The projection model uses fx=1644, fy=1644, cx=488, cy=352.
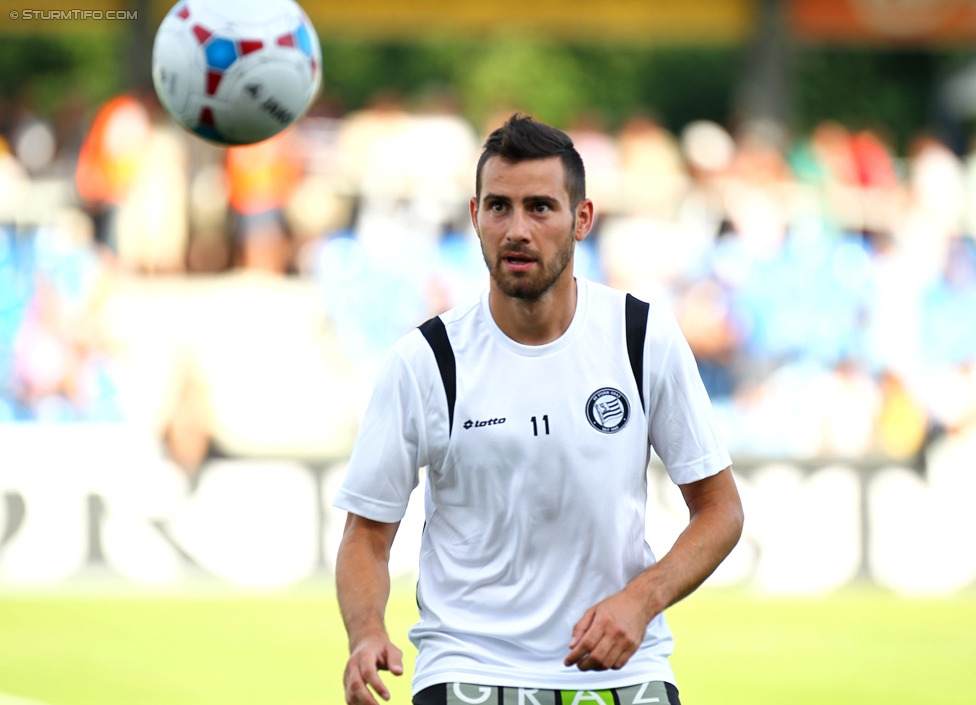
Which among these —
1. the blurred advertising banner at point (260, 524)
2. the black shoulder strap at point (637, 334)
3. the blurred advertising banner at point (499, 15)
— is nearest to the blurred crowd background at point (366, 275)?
the blurred advertising banner at point (260, 524)

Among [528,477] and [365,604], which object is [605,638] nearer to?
[528,477]

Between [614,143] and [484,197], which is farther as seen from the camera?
[614,143]

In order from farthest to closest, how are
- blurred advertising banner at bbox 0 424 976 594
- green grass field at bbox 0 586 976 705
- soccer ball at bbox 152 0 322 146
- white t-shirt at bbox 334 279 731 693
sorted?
1. blurred advertising banner at bbox 0 424 976 594
2. green grass field at bbox 0 586 976 705
3. soccer ball at bbox 152 0 322 146
4. white t-shirt at bbox 334 279 731 693

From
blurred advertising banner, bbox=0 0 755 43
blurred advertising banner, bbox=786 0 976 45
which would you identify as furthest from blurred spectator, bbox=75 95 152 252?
blurred advertising banner, bbox=786 0 976 45

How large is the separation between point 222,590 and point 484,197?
9.15 m

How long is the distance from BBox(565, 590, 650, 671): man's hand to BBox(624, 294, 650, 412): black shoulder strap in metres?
0.67

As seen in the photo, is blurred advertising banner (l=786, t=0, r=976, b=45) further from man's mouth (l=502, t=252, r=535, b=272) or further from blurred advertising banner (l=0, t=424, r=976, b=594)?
man's mouth (l=502, t=252, r=535, b=272)

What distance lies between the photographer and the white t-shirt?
4.45 meters

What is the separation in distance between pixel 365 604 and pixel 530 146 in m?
1.31

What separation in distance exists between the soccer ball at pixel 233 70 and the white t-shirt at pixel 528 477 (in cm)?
200

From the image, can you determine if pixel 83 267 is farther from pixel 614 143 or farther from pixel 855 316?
pixel 855 316

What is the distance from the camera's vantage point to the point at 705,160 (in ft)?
49.8

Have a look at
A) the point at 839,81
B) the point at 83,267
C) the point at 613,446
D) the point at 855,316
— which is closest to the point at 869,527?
the point at 855,316

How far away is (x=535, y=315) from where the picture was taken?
4.60 meters
